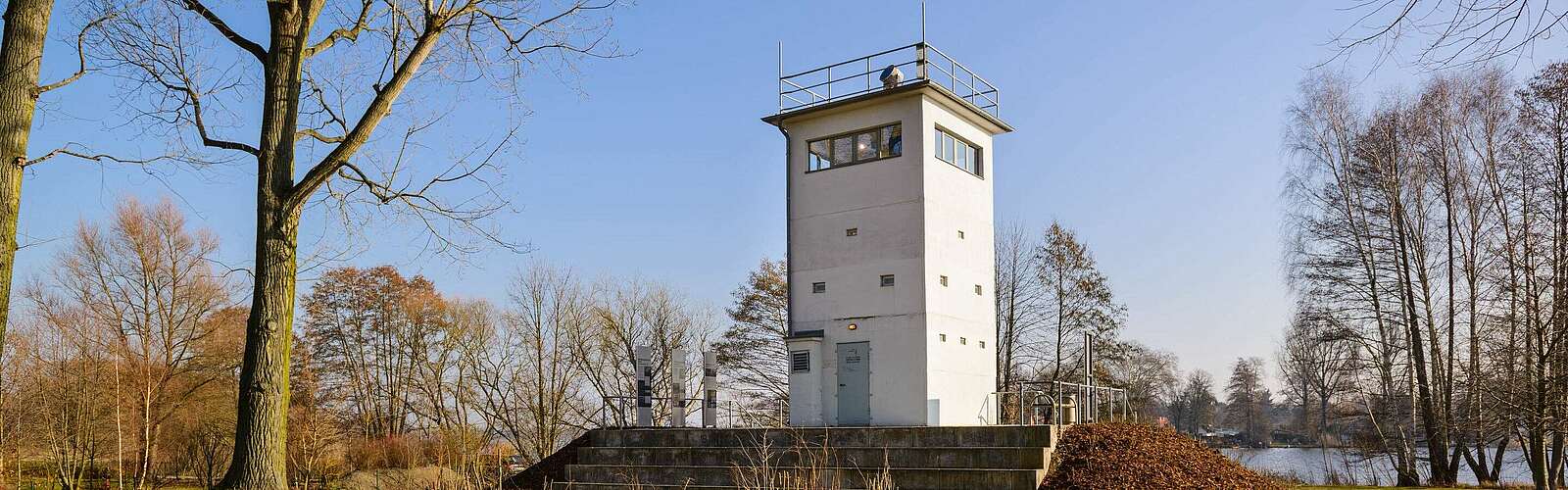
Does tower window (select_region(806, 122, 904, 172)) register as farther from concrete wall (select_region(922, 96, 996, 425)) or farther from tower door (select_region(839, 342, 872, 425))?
tower door (select_region(839, 342, 872, 425))

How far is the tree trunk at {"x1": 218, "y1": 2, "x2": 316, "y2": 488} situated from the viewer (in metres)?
7.55

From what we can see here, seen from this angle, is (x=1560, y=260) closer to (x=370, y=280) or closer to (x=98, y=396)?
(x=98, y=396)

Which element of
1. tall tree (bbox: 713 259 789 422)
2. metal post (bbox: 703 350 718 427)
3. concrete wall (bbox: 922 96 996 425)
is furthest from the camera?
tall tree (bbox: 713 259 789 422)

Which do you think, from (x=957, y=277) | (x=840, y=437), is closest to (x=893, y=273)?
(x=957, y=277)

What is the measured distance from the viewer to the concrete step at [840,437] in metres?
14.4

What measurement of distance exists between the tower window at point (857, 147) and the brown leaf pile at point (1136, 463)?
6292 millimetres

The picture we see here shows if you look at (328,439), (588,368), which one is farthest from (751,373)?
(328,439)

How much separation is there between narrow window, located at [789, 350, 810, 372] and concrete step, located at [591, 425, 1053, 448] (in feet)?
9.46

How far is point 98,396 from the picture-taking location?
2486cm

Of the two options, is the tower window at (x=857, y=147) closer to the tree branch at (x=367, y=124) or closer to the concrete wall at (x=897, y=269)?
the concrete wall at (x=897, y=269)

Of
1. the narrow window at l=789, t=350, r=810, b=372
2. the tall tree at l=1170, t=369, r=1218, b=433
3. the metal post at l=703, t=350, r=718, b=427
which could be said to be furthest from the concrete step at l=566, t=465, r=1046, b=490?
the tall tree at l=1170, t=369, r=1218, b=433

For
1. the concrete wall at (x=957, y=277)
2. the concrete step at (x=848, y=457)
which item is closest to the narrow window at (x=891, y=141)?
the concrete wall at (x=957, y=277)

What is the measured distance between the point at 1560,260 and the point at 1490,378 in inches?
104

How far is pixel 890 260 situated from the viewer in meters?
18.7
